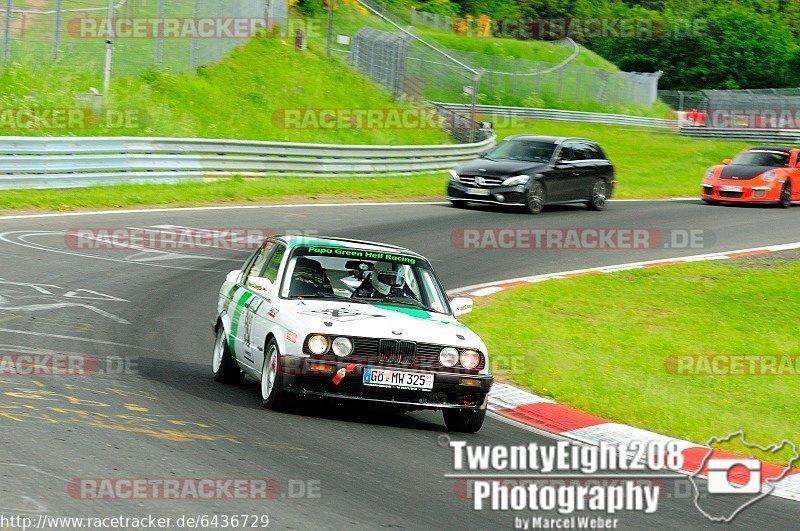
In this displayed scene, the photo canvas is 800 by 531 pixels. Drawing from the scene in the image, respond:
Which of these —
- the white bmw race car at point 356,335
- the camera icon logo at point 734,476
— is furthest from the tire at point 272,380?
the camera icon logo at point 734,476

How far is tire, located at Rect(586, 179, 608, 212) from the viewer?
28.0 meters

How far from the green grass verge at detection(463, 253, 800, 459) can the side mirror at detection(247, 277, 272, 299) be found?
2.78 metres

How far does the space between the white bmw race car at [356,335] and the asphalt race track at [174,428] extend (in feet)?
0.90

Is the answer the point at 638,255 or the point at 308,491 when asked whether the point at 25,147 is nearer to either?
the point at 638,255

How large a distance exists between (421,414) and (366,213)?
14.4 meters

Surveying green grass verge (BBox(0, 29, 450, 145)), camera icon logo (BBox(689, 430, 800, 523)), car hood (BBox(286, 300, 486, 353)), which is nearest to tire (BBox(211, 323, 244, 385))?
car hood (BBox(286, 300, 486, 353))

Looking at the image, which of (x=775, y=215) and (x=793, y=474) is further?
(x=775, y=215)

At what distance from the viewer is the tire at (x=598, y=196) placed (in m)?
28.0

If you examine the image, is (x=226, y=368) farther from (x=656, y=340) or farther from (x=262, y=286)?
(x=656, y=340)

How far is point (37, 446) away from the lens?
7.50 metres

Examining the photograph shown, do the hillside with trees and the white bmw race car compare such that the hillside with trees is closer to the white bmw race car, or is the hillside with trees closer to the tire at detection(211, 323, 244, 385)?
the tire at detection(211, 323, 244, 385)

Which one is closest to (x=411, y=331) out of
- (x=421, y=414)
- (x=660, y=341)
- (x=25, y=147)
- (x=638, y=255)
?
(x=421, y=414)

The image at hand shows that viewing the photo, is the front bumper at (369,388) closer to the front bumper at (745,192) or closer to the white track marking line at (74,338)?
the white track marking line at (74,338)

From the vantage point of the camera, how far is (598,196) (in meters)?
28.1
